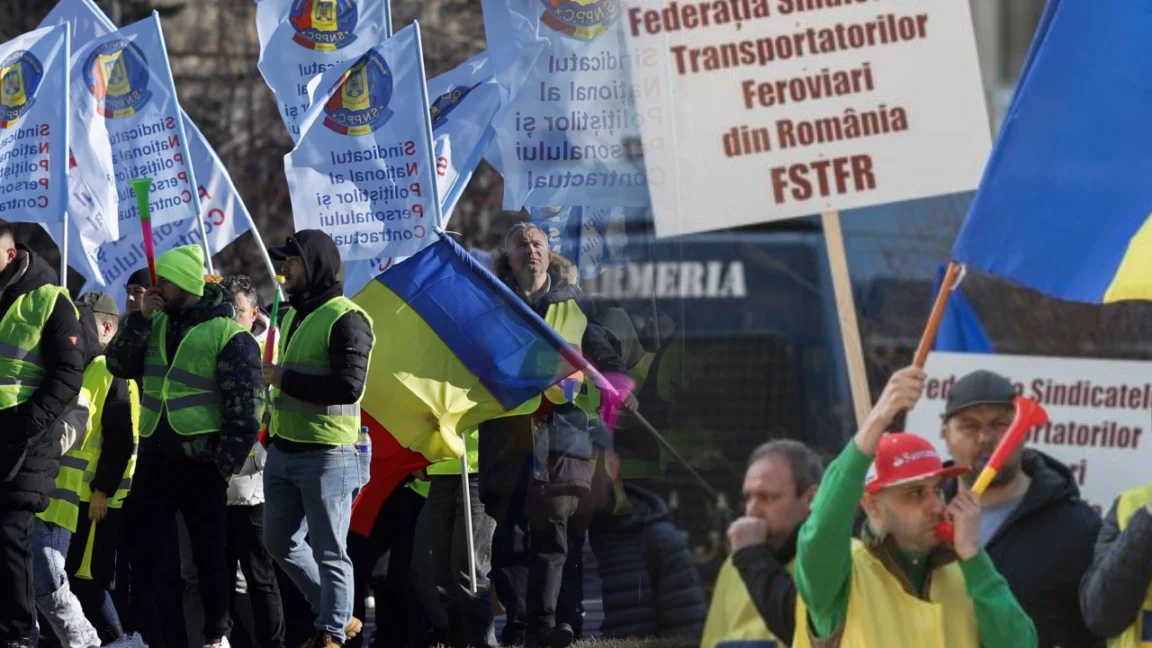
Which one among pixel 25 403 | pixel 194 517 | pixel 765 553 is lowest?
pixel 194 517

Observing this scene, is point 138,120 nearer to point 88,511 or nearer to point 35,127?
point 35,127

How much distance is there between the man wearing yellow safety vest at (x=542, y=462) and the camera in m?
8.38

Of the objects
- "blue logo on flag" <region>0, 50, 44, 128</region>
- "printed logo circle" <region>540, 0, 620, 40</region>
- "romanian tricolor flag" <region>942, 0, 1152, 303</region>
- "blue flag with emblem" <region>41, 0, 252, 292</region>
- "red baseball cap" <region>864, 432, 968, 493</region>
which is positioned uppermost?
"blue logo on flag" <region>0, 50, 44, 128</region>

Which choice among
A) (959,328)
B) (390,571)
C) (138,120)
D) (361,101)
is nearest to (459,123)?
(361,101)

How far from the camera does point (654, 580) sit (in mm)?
4926

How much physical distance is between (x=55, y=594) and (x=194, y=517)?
85 cm

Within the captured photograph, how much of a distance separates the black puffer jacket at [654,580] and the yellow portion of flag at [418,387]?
3.80ft

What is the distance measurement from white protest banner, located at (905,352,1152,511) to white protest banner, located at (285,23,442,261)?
4.72 metres

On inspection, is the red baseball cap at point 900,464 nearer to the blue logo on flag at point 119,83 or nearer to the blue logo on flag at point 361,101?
the blue logo on flag at point 361,101

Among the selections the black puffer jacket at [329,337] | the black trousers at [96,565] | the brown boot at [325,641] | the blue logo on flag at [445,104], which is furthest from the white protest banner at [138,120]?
the brown boot at [325,641]

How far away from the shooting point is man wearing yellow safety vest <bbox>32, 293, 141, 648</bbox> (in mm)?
8469

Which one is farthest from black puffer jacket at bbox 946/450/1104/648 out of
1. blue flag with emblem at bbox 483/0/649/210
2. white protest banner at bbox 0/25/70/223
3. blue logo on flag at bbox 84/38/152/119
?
blue logo on flag at bbox 84/38/152/119

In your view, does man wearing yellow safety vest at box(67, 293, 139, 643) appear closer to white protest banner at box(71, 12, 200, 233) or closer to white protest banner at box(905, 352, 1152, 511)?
white protest banner at box(71, 12, 200, 233)

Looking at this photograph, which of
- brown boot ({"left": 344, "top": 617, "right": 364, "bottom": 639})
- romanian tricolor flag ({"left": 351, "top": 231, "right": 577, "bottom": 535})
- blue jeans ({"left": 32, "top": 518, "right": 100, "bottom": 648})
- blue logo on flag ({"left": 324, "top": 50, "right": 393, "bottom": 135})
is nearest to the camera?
brown boot ({"left": 344, "top": 617, "right": 364, "bottom": 639})
